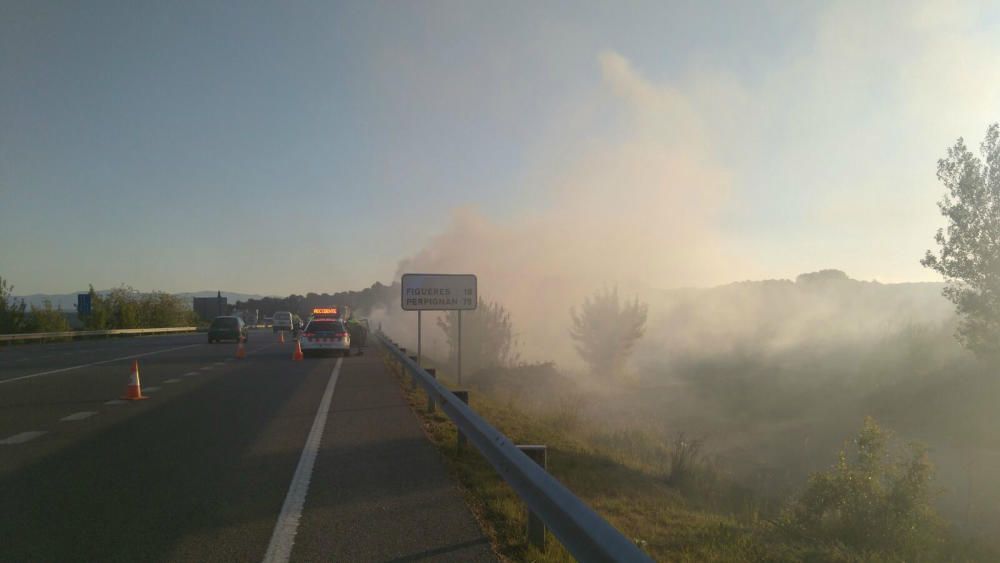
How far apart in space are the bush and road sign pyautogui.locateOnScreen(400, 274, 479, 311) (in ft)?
36.3

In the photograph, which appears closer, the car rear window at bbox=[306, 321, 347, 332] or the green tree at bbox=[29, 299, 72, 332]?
the car rear window at bbox=[306, 321, 347, 332]

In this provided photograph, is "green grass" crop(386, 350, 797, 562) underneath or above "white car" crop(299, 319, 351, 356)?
underneath

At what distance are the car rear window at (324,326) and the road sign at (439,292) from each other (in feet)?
40.9

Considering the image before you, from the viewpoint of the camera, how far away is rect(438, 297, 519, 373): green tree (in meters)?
58.4

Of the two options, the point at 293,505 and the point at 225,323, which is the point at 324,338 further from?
the point at 293,505

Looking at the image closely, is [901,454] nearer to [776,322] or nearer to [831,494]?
[831,494]

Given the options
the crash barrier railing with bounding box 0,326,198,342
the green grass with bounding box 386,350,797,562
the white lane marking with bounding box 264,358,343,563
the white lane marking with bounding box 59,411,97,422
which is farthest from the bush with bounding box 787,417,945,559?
the crash barrier railing with bounding box 0,326,198,342

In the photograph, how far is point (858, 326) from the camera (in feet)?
215

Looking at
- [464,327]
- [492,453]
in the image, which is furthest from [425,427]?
[464,327]

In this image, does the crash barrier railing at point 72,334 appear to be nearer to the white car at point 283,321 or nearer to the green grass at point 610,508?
the white car at point 283,321

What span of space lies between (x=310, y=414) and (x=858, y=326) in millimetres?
63532

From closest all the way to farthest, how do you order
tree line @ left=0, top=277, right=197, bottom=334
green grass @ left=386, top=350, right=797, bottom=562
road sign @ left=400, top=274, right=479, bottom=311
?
green grass @ left=386, top=350, right=797, bottom=562
road sign @ left=400, top=274, right=479, bottom=311
tree line @ left=0, top=277, right=197, bottom=334

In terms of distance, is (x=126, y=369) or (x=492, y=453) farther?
(x=126, y=369)

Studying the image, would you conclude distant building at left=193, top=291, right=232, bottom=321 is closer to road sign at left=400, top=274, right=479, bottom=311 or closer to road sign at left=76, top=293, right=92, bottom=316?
road sign at left=76, top=293, right=92, bottom=316
